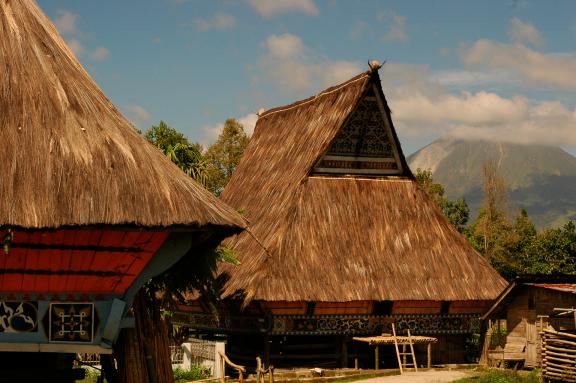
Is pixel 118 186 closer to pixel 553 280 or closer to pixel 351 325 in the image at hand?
pixel 351 325

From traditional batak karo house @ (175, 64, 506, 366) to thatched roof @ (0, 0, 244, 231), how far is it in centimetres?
1048

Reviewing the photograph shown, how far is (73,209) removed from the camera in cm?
1009

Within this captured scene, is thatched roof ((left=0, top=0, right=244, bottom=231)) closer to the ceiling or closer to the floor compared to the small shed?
closer to the ceiling

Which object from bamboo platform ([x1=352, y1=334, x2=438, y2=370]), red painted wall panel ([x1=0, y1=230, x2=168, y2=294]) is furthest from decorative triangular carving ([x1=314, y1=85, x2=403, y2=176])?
red painted wall panel ([x1=0, y1=230, x2=168, y2=294])

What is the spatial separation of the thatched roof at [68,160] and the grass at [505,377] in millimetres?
12276

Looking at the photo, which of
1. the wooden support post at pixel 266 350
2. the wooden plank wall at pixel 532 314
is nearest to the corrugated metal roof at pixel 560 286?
the wooden plank wall at pixel 532 314

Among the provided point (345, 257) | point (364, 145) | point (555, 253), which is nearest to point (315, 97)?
point (364, 145)

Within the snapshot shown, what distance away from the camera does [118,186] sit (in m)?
10.5

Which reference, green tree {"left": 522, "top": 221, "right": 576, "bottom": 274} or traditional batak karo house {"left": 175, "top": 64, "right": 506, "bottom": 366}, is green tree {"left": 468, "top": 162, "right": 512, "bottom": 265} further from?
traditional batak karo house {"left": 175, "top": 64, "right": 506, "bottom": 366}

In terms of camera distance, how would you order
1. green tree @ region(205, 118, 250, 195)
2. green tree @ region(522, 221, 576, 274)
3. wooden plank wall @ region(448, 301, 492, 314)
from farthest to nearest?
1. green tree @ region(205, 118, 250, 195)
2. green tree @ region(522, 221, 576, 274)
3. wooden plank wall @ region(448, 301, 492, 314)

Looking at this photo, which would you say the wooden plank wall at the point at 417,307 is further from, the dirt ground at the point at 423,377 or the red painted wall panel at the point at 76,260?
the red painted wall panel at the point at 76,260

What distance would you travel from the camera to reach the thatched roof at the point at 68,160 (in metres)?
10.1

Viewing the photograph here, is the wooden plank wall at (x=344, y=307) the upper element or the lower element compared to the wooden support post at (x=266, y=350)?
upper

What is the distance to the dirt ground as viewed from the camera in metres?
21.1
